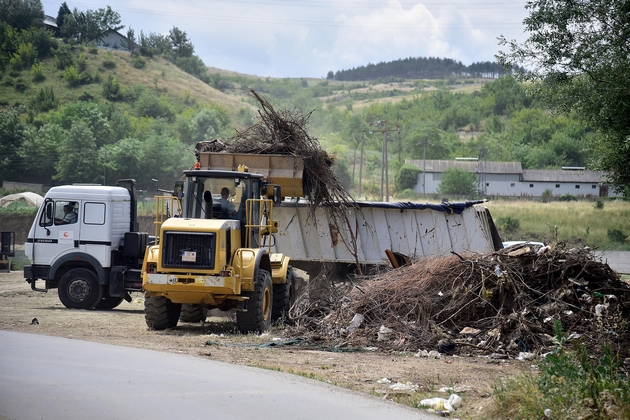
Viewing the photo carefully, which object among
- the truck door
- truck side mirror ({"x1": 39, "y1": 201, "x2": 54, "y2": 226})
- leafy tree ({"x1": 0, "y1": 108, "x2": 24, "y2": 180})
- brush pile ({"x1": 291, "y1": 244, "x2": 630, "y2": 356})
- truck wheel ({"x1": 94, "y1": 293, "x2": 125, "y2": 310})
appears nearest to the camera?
brush pile ({"x1": 291, "y1": 244, "x2": 630, "y2": 356})

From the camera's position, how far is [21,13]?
107 meters

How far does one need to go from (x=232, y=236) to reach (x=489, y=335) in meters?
4.53

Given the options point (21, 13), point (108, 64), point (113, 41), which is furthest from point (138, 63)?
point (21, 13)

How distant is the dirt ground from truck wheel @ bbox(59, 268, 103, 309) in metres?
0.89

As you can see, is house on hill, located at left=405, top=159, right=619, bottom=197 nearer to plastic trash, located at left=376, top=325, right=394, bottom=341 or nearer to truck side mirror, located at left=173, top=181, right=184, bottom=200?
truck side mirror, located at left=173, top=181, right=184, bottom=200

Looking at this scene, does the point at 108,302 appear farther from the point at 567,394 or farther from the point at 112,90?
the point at 112,90

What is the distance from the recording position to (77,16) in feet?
396

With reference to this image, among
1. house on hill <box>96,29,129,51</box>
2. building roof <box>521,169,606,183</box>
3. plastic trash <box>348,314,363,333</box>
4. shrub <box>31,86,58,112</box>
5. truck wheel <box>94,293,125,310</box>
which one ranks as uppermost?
house on hill <box>96,29,129,51</box>

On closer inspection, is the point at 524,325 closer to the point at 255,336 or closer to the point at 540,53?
the point at 255,336

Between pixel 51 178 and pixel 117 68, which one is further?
pixel 117 68

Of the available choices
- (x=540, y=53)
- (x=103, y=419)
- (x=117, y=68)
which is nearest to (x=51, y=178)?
(x=117, y=68)

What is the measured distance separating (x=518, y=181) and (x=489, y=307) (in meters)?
71.7

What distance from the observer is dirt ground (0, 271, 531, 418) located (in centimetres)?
834

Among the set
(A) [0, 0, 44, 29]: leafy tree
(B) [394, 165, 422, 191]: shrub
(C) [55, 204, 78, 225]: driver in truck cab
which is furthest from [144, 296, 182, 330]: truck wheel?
(A) [0, 0, 44, 29]: leafy tree
